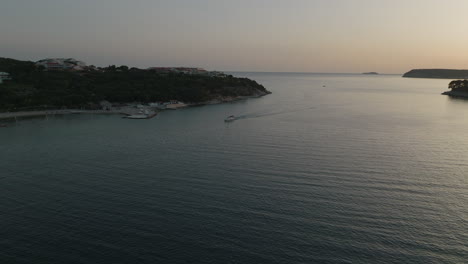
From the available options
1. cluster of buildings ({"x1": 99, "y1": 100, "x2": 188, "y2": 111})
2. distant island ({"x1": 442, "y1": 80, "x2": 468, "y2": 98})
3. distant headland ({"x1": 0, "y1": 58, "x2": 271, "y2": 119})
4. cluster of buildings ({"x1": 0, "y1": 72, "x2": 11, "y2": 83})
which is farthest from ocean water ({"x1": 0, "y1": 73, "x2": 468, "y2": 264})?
distant island ({"x1": 442, "y1": 80, "x2": 468, "y2": 98})

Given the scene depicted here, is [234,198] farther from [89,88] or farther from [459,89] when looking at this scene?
[459,89]

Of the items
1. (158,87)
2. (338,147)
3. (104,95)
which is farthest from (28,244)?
(158,87)

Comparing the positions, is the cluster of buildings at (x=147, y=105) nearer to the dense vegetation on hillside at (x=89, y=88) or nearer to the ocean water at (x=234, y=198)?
the dense vegetation on hillside at (x=89, y=88)

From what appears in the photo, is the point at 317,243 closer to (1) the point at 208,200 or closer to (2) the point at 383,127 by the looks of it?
(1) the point at 208,200

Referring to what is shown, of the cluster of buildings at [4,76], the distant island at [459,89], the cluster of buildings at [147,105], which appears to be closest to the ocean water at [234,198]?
the cluster of buildings at [147,105]

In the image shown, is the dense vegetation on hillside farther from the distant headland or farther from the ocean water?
the ocean water
